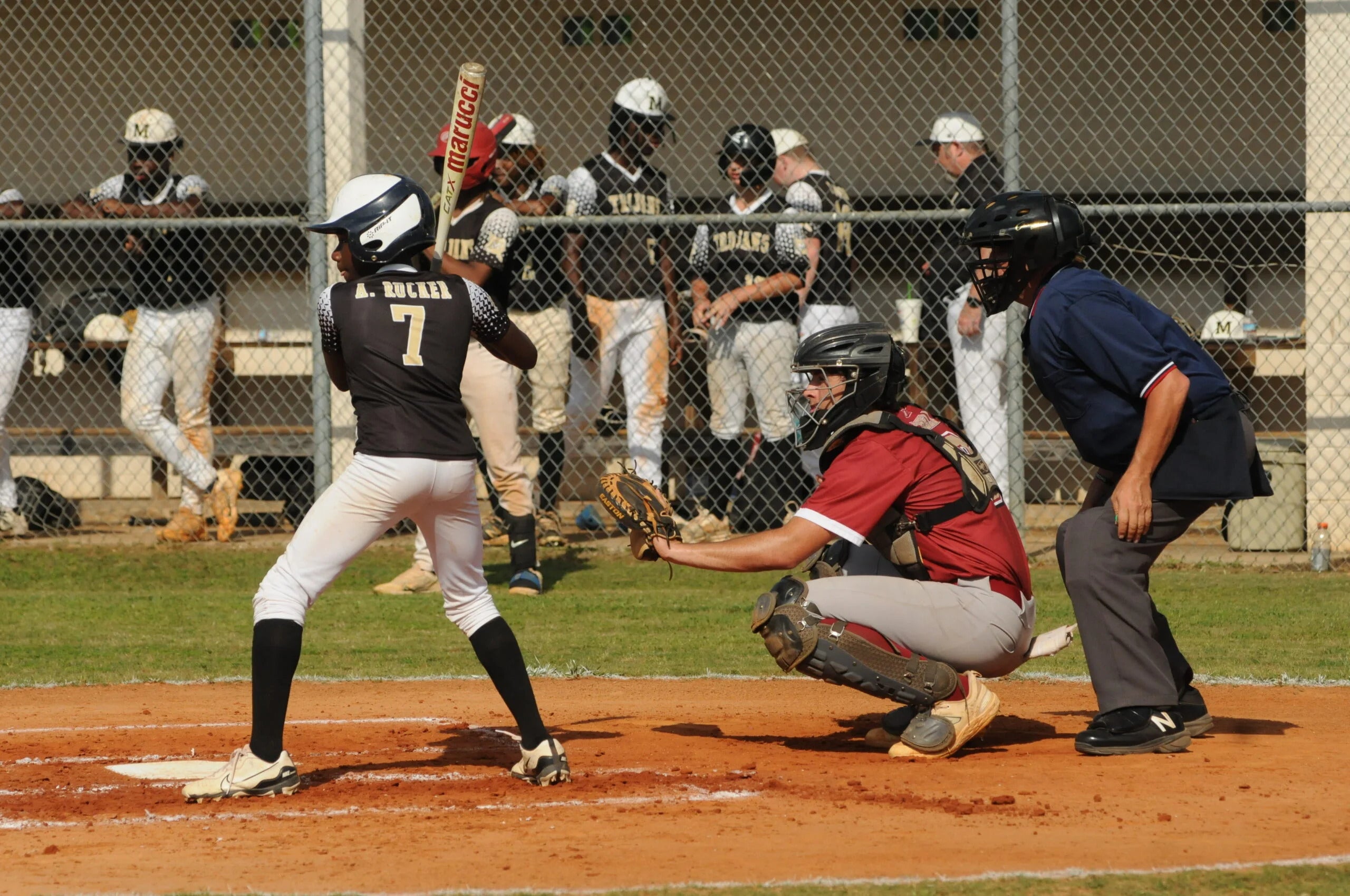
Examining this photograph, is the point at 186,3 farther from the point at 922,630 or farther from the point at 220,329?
the point at 922,630

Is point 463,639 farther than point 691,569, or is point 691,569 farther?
point 691,569

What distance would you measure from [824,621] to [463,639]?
10.2 ft

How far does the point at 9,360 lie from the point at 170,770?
20.2 ft

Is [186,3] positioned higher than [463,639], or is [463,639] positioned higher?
[186,3]

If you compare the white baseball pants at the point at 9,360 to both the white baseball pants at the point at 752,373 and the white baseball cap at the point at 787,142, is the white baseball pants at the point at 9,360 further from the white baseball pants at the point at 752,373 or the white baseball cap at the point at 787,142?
the white baseball cap at the point at 787,142

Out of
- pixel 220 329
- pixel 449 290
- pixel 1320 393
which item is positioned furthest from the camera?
pixel 220 329

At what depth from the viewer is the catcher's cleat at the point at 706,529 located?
31.4 feet

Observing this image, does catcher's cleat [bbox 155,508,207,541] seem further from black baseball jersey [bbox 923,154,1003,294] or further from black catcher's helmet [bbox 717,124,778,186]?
black baseball jersey [bbox 923,154,1003,294]

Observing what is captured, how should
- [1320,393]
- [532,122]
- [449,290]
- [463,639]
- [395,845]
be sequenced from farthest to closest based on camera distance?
[532,122], [1320,393], [463,639], [449,290], [395,845]

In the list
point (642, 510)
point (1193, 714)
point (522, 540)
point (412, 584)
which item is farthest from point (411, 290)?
point (412, 584)

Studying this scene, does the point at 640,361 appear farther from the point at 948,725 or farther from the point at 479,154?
the point at 948,725

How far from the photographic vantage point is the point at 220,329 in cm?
1038

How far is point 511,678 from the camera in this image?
4.44 metres

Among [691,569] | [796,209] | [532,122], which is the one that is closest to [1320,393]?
[796,209]
